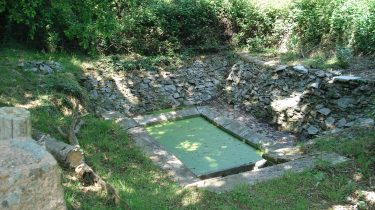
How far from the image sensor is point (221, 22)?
1158cm

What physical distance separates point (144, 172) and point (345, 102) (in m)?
4.18

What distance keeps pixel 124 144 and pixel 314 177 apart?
10.7 feet

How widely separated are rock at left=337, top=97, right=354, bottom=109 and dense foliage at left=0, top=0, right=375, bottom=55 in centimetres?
162

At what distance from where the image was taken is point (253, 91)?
9.31m

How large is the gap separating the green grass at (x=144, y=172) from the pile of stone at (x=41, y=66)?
1.09 feet

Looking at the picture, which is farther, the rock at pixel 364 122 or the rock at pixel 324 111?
the rock at pixel 324 111

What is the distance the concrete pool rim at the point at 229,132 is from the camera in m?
5.29

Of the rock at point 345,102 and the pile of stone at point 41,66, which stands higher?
the rock at point 345,102

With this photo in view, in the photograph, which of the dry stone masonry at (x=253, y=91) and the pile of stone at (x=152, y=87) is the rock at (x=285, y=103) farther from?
the pile of stone at (x=152, y=87)

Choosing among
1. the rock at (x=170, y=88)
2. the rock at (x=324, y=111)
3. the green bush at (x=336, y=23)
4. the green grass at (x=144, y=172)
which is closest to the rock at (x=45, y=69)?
the green grass at (x=144, y=172)

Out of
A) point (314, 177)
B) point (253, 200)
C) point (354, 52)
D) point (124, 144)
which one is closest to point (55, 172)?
point (253, 200)

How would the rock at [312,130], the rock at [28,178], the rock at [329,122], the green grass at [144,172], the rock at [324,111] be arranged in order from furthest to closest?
the rock at [324,111] → the rock at [312,130] → the rock at [329,122] → the green grass at [144,172] → the rock at [28,178]

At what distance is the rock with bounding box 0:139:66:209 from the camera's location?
1831 millimetres

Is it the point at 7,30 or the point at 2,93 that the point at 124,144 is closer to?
the point at 2,93
